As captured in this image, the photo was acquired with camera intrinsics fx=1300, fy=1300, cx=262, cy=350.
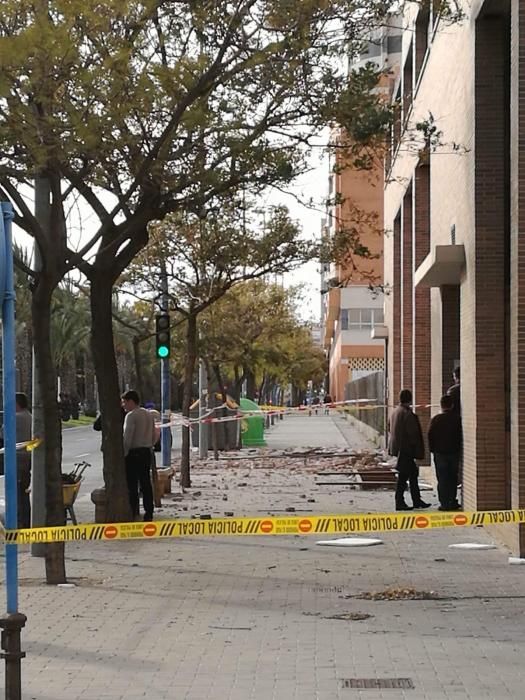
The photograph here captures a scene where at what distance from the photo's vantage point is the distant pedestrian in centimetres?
1795

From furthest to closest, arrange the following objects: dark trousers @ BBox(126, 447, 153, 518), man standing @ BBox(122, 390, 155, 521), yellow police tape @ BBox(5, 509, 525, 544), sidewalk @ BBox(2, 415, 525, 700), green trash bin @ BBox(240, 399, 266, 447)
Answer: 1. green trash bin @ BBox(240, 399, 266, 447)
2. dark trousers @ BBox(126, 447, 153, 518)
3. man standing @ BBox(122, 390, 155, 521)
4. yellow police tape @ BBox(5, 509, 525, 544)
5. sidewalk @ BBox(2, 415, 525, 700)

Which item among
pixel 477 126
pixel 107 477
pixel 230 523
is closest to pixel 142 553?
pixel 107 477

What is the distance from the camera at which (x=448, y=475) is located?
17.9m

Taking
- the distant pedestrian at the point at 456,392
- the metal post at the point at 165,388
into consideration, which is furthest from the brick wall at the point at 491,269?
the metal post at the point at 165,388

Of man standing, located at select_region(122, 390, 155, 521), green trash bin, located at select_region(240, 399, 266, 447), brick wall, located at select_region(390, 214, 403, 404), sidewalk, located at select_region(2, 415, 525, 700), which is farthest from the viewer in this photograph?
green trash bin, located at select_region(240, 399, 266, 447)

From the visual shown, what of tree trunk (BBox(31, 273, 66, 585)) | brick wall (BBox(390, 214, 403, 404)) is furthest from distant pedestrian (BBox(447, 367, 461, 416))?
brick wall (BBox(390, 214, 403, 404))

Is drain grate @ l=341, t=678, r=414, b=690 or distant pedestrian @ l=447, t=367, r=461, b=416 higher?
distant pedestrian @ l=447, t=367, r=461, b=416

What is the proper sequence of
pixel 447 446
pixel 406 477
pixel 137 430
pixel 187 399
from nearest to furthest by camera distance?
1. pixel 137 430
2. pixel 447 446
3. pixel 406 477
4. pixel 187 399

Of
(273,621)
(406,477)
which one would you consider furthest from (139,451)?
(273,621)

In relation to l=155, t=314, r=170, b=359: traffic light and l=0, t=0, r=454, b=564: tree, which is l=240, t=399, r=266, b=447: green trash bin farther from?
l=0, t=0, r=454, b=564: tree

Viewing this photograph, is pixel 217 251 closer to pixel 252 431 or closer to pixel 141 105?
pixel 141 105

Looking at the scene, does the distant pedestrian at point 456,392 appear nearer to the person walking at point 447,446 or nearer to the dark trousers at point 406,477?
the person walking at point 447,446

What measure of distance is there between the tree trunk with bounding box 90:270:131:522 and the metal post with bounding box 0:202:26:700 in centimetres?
902

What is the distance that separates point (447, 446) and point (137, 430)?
13.9ft
